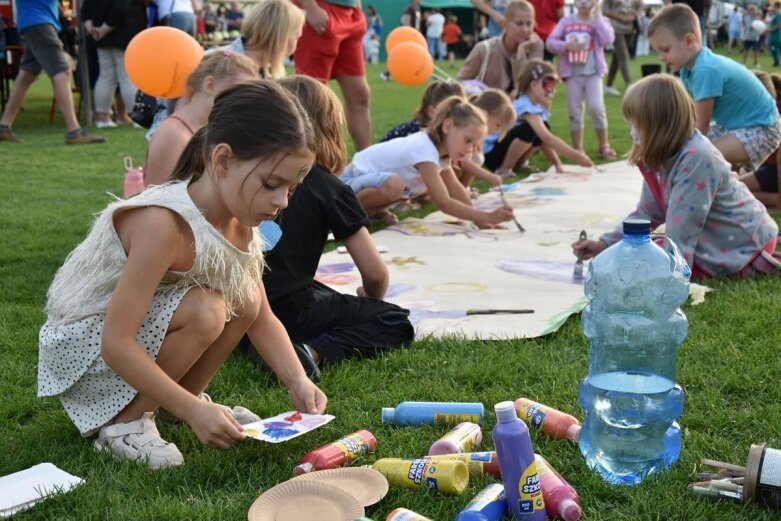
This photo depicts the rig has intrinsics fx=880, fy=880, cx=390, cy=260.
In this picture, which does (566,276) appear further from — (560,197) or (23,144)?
(23,144)

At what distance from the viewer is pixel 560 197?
6328 mm

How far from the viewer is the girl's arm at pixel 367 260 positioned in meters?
3.39

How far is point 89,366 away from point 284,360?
0.54 m

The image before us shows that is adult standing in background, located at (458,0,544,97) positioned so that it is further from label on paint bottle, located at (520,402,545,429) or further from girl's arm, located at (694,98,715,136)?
label on paint bottle, located at (520,402,545,429)

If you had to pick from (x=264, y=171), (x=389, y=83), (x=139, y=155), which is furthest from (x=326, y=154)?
(x=389, y=83)

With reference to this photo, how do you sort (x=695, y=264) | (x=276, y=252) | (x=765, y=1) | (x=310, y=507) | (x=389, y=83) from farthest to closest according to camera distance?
(x=765, y=1), (x=389, y=83), (x=695, y=264), (x=276, y=252), (x=310, y=507)

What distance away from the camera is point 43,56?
28.7 feet

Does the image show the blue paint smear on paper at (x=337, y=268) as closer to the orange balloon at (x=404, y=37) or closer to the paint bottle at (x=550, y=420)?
the paint bottle at (x=550, y=420)

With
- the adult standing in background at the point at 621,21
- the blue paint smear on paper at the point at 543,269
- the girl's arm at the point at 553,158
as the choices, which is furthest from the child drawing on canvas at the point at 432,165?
the adult standing in background at the point at 621,21

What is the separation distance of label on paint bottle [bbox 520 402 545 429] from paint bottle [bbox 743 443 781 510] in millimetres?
604

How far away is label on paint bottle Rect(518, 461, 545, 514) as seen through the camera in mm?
1930

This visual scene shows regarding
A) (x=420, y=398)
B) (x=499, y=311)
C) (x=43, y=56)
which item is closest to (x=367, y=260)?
(x=499, y=311)

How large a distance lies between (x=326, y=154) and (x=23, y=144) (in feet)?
22.1

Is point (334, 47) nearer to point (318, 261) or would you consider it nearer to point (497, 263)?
point (497, 263)
